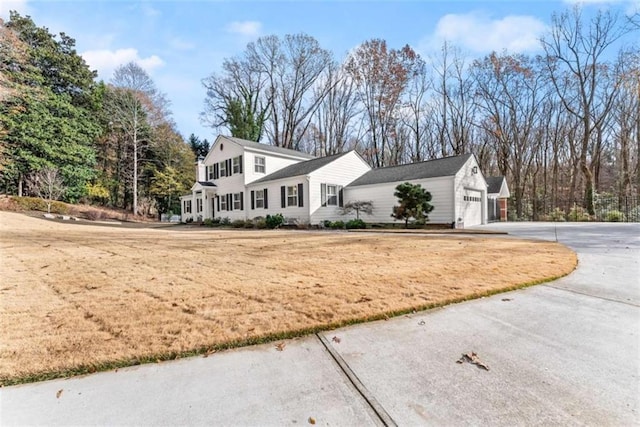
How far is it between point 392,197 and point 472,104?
16559 mm

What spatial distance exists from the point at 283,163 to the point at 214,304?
738 inches

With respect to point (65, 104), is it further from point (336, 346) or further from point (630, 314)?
point (630, 314)

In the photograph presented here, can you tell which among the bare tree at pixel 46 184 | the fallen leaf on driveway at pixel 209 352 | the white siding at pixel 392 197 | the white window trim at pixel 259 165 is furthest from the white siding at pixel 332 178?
the bare tree at pixel 46 184

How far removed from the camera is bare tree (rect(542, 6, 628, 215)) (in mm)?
19656

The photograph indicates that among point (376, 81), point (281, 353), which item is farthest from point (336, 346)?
point (376, 81)

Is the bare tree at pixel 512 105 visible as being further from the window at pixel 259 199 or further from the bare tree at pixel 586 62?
the window at pixel 259 199

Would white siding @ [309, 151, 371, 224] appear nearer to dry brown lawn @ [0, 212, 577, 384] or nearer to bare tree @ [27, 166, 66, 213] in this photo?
dry brown lawn @ [0, 212, 577, 384]

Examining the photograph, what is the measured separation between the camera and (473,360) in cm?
213

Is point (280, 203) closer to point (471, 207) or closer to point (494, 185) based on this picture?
point (471, 207)

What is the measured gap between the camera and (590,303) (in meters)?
3.35

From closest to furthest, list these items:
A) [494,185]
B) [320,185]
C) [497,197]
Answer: [320,185] → [494,185] → [497,197]

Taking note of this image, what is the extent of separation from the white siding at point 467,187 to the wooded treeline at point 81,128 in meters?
25.4

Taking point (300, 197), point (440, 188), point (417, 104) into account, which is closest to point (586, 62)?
point (417, 104)

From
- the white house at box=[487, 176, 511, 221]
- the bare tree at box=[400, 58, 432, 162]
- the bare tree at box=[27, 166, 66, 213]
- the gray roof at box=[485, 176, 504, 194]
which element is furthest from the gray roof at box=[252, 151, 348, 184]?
the bare tree at box=[27, 166, 66, 213]
